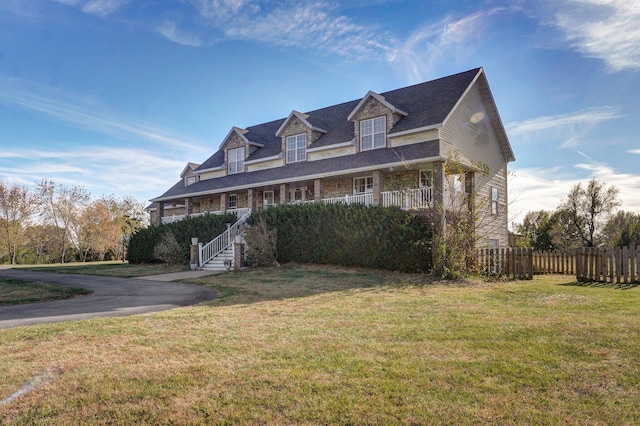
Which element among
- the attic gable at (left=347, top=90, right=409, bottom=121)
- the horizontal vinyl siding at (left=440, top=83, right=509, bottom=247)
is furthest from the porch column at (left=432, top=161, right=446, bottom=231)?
the attic gable at (left=347, top=90, right=409, bottom=121)

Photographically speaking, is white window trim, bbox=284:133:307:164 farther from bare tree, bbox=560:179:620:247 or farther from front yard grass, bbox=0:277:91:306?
bare tree, bbox=560:179:620:247

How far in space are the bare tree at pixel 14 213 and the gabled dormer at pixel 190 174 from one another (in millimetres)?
18108

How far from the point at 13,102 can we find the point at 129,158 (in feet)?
20.6

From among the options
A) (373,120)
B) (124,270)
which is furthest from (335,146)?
(124,270)

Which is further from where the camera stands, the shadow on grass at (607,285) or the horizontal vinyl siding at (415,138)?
the horizontal vinyl siding at (415,138)

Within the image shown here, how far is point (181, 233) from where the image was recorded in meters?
26.0

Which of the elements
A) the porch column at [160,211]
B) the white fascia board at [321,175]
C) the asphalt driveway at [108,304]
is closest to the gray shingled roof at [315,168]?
the white fascia board at [321,175]

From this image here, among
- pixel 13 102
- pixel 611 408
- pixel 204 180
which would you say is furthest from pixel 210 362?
pixel 204 180

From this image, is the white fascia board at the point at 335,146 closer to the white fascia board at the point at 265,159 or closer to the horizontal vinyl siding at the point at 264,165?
Answer: the white fascia board at the point at 265,159

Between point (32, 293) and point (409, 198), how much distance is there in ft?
50.5

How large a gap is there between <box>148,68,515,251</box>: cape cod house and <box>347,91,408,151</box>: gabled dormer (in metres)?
0.06

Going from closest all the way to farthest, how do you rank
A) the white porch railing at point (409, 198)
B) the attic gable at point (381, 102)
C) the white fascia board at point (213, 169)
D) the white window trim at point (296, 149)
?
the white porch railing at point (409, 198)
the attic gable at point (381, 102)
the white window trim at point (296, 149)
the white fascia board at point (213, 169)

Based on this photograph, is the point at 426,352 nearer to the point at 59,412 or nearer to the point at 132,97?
the point at 59,412

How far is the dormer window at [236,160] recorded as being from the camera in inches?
1205
